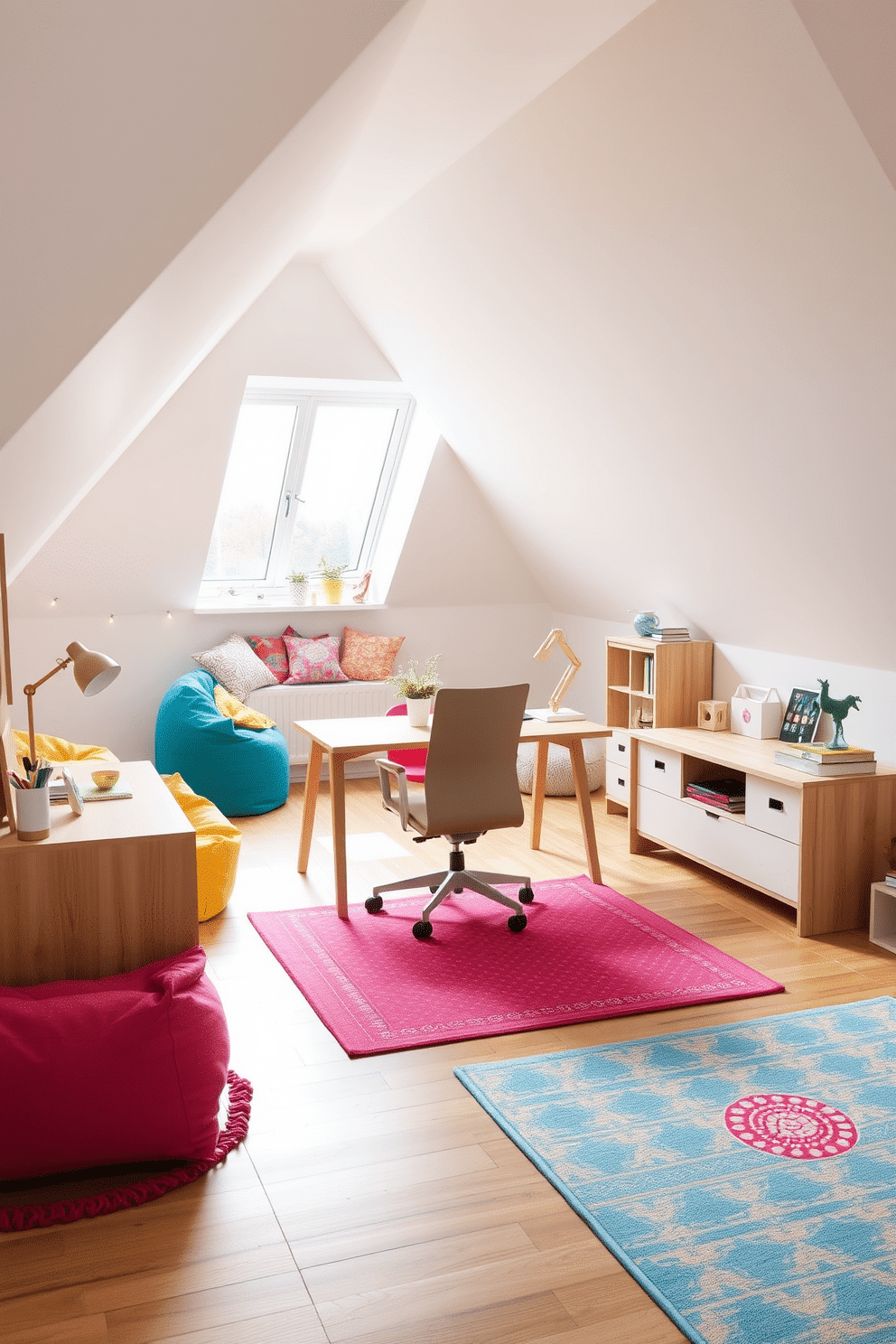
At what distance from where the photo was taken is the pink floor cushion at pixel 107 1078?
268 centimetres

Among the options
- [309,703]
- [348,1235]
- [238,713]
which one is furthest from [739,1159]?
[309,703]

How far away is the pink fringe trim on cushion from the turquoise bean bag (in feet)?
12.1

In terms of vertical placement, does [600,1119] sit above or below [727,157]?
below

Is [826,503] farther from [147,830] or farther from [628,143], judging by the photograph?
[147,830]

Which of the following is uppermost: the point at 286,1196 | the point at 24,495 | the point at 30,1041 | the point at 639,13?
the point at 639,13

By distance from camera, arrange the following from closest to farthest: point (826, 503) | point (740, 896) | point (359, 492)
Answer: point (826, 503) < point (740, 896) < point (359, 492)

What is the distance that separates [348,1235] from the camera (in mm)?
2584

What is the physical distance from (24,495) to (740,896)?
11.4ft

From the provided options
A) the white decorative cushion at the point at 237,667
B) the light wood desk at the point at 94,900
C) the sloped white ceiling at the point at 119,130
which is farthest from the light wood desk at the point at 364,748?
the sloped white ceiling at the point at 119,130

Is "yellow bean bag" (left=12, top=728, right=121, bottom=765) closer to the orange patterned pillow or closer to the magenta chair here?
the magenta chair

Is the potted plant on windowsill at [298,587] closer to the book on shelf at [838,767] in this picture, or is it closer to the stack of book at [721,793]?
the stack of book at [721,793]

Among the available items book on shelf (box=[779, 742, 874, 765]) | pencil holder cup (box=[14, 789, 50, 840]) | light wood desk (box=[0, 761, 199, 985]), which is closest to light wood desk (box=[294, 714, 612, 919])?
book on shelf (box=[779, 742, 874, 765])

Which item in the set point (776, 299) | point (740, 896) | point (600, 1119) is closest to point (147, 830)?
point (600, 1119)

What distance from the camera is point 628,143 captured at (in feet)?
12.1
